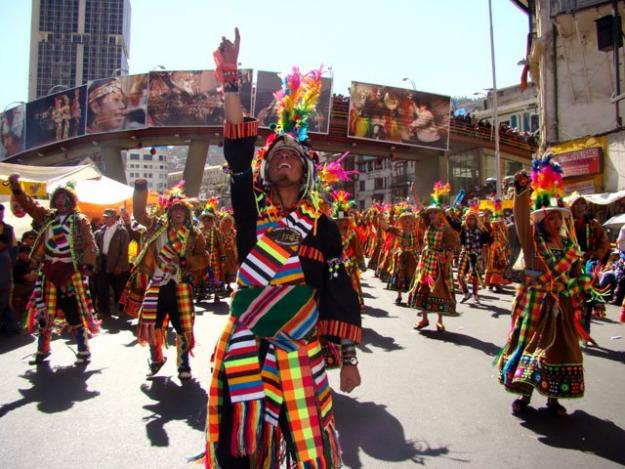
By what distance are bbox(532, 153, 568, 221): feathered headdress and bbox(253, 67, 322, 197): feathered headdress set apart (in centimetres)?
275

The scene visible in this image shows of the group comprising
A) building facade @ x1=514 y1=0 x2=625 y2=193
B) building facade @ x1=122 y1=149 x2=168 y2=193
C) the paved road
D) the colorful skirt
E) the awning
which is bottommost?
the paved road

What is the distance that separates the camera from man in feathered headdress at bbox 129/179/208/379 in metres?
5.53

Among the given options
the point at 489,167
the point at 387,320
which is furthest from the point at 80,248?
the point at 489,167

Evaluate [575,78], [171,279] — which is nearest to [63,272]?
[171,279]

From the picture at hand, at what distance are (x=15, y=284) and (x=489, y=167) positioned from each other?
114 ft

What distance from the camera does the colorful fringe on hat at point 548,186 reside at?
15.3 feet

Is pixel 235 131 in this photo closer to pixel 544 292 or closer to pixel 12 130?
pixel 544 292

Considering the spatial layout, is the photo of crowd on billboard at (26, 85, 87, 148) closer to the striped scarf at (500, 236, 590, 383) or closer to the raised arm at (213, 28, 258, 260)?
the striped scarf at (500, 236, 590, 383)

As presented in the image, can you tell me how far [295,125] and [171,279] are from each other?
133 inches

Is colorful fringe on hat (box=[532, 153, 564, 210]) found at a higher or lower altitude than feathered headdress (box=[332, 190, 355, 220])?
lower

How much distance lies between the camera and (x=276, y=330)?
2.27 m

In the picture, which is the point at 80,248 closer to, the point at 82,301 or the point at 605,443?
the point at 82,301

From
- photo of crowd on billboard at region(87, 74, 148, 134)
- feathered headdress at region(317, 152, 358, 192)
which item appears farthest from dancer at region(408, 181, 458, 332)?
photo of crowd on billboard at region(87, 74, 148, 134)

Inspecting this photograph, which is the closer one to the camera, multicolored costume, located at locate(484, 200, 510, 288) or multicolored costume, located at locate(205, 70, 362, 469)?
multicolored costume, located at locate(205, 70, 362, 469)
